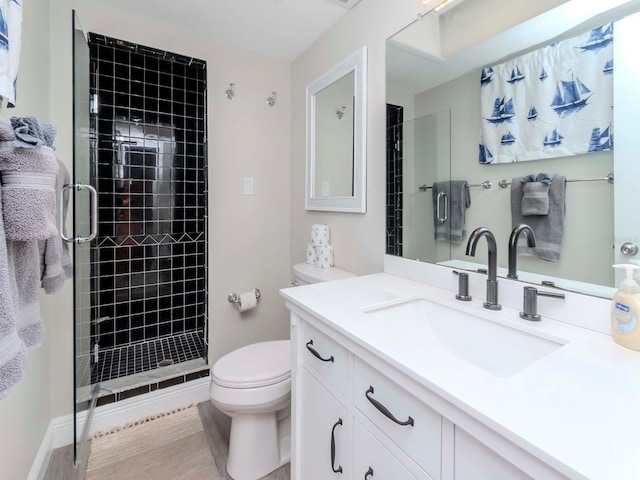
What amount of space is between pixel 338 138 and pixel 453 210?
0.84m

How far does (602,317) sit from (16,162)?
140 centimetres

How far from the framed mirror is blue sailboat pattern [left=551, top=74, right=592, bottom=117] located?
82 cm

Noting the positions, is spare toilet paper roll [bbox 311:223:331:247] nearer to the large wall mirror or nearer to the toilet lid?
the large wall mirror

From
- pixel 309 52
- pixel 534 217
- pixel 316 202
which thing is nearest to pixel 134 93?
pixel 309 52

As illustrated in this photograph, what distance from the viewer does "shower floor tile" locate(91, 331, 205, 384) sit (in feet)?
6.17

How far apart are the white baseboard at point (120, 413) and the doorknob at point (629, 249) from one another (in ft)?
6.64

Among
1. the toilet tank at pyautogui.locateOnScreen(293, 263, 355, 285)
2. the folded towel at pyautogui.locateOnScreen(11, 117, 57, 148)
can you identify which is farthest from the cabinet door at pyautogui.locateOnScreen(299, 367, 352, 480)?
the folded towel at pyautogui.locateOnScreen(11, 117, 57, 148)

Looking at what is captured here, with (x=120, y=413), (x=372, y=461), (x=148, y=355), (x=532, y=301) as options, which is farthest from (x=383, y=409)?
(x=148, y=355)

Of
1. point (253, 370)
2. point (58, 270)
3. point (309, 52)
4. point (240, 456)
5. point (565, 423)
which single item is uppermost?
point (309, 52)

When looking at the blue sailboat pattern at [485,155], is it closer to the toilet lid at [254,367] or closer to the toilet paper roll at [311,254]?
the toilet paper roll at [311,254]

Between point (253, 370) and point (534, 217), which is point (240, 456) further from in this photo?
point (534, 217)

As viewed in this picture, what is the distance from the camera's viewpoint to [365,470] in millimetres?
793

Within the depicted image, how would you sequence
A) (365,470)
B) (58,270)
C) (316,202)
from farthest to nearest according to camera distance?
(316,202) < (58,270) < (365,470)

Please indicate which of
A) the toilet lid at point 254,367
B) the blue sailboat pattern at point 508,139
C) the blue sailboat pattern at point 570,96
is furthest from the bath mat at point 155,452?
the blue sailboat pattern at point 570,96
